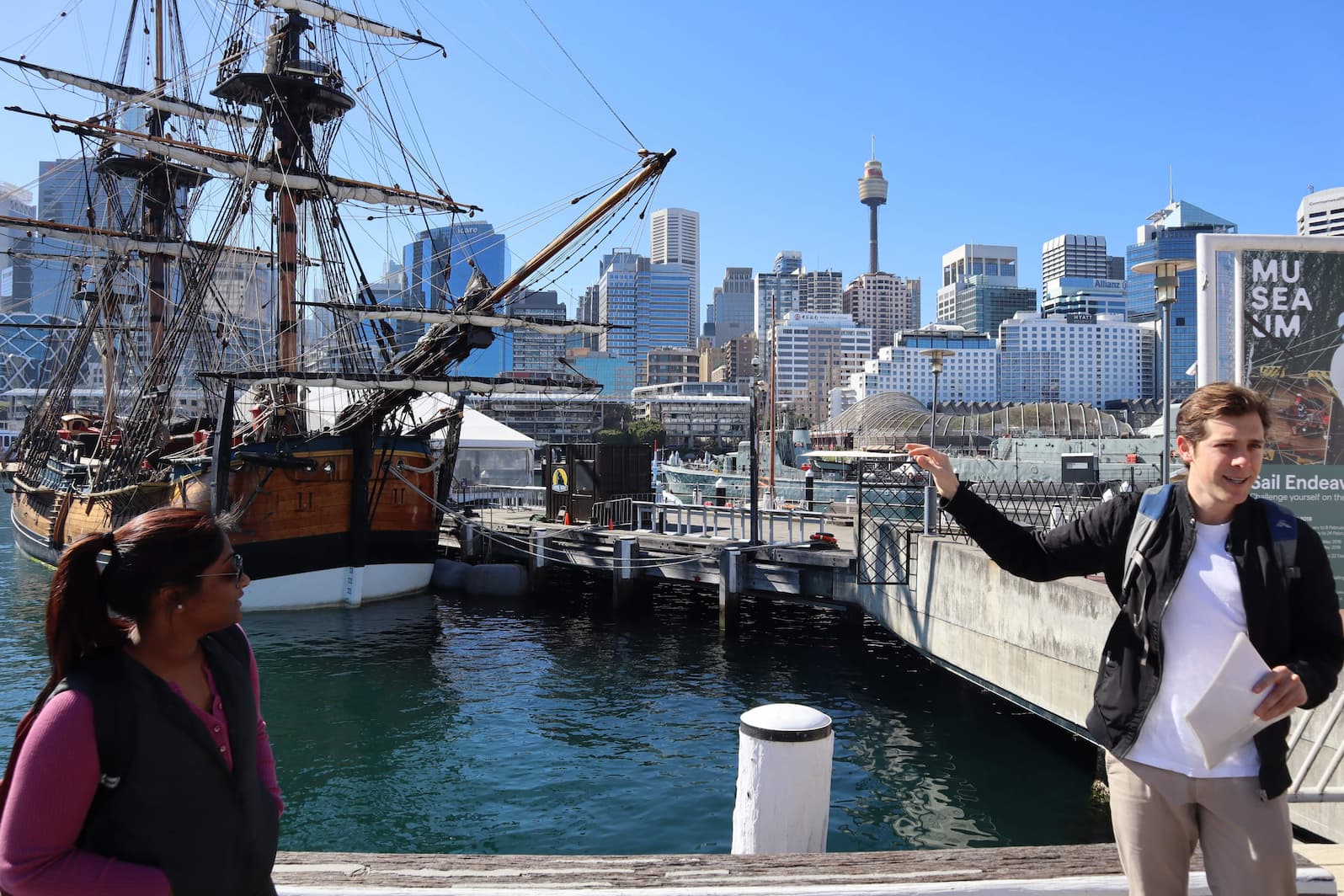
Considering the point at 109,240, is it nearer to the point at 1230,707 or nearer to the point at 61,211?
the point at 1230,707

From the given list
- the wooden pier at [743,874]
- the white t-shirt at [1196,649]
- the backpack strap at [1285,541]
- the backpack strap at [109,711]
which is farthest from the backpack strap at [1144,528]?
the backpack strap at [109,711]

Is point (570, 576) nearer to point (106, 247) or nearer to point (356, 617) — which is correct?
point (356, 617)

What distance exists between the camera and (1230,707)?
2.67 metres

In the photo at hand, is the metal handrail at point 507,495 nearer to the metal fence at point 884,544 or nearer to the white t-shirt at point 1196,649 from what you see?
the metal fence at point 884,544

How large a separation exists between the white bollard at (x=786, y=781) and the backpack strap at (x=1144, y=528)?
290cm

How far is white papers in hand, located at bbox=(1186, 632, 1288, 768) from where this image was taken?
2637 mm

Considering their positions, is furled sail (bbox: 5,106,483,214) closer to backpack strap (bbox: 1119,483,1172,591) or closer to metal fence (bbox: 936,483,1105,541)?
metal fence (bbox: 936,483,1105,541)

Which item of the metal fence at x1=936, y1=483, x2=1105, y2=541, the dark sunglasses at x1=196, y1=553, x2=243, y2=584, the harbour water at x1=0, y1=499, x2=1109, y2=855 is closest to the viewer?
the dark sunglasses at x1=196, y1=553, x2=243, y2=584

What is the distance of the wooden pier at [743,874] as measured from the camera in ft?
13.1

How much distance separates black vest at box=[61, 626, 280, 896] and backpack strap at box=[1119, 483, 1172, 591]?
2641 mm

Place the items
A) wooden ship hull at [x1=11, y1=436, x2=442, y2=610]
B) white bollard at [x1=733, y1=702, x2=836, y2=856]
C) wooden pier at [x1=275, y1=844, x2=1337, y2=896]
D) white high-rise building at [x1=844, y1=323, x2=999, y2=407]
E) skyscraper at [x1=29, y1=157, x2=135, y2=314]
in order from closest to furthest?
wooden pier at [x1=275, y1=844, x2=1337, y2=896]
white bollard at [x1=733, y1=702, x2=836, y2=856]
wooden ship hull at [x1=11, y1=436, x2=442, y2=610]
skyscraper at [x1=29, y1=157, x2=135, y2=314]
white high-rise building at [x1=844, y1=323, x2=999, y2=407]

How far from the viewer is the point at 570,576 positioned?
27.7m

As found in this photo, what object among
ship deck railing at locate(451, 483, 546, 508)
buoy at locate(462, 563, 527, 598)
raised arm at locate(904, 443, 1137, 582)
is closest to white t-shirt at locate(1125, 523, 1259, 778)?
raised arm at locate(904, 443, 1137, 582)

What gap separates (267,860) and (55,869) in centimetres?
51
